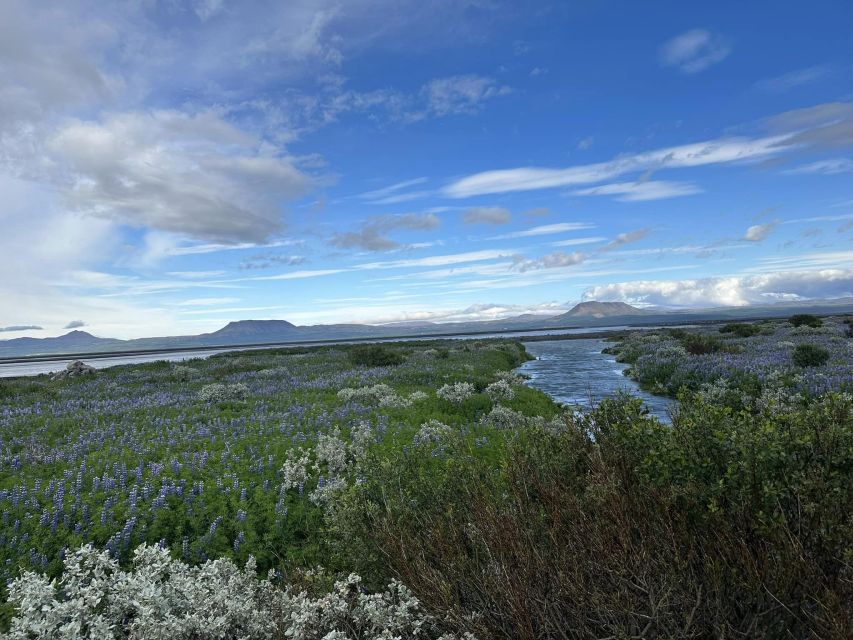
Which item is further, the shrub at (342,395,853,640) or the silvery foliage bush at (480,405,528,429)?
the silvery foliage bush at (480,405,528,429)

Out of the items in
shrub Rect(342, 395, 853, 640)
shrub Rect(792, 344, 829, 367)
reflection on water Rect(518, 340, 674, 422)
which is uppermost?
shrub Rect(342, 395, 853, 640)

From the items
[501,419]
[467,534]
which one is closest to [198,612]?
[467,534]

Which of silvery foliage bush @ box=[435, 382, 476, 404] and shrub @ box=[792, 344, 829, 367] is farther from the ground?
silvery foliage bush @ box=[435, 382, 476, 404]

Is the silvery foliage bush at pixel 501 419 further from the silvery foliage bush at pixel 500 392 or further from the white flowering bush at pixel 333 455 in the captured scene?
the white flowering bush at pixel 333 455

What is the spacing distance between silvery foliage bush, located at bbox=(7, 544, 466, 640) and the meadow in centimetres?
3

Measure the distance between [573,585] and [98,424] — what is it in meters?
16.4

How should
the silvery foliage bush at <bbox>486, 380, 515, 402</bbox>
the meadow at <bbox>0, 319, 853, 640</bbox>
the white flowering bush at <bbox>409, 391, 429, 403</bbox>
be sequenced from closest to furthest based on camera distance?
the meadow at <bbox>0, 319, 853, 640</bbox> < the white flowering bush at <bbox>409, 391, 429, 403</bbox> < the silvery foliage bush at <bbox>486, 380, 515, 402</bbox>

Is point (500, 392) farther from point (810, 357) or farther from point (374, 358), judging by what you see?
point (374, 358)

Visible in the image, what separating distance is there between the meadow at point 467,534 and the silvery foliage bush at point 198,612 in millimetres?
29

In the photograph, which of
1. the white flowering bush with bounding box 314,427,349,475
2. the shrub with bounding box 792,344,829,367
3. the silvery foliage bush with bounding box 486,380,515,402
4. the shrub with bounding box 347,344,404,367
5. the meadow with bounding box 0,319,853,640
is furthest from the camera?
the shrub with bounding box 347,344,404,367

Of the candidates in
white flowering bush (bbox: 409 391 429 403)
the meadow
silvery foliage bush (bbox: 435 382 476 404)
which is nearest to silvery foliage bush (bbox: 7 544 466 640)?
the meadow

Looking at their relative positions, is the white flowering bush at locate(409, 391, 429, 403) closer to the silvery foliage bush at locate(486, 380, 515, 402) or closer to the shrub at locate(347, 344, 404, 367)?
the silvery foliage bush at locate(486, 380, 515, 402)

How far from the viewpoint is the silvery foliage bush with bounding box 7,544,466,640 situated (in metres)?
4.86

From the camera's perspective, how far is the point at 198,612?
5.11m
